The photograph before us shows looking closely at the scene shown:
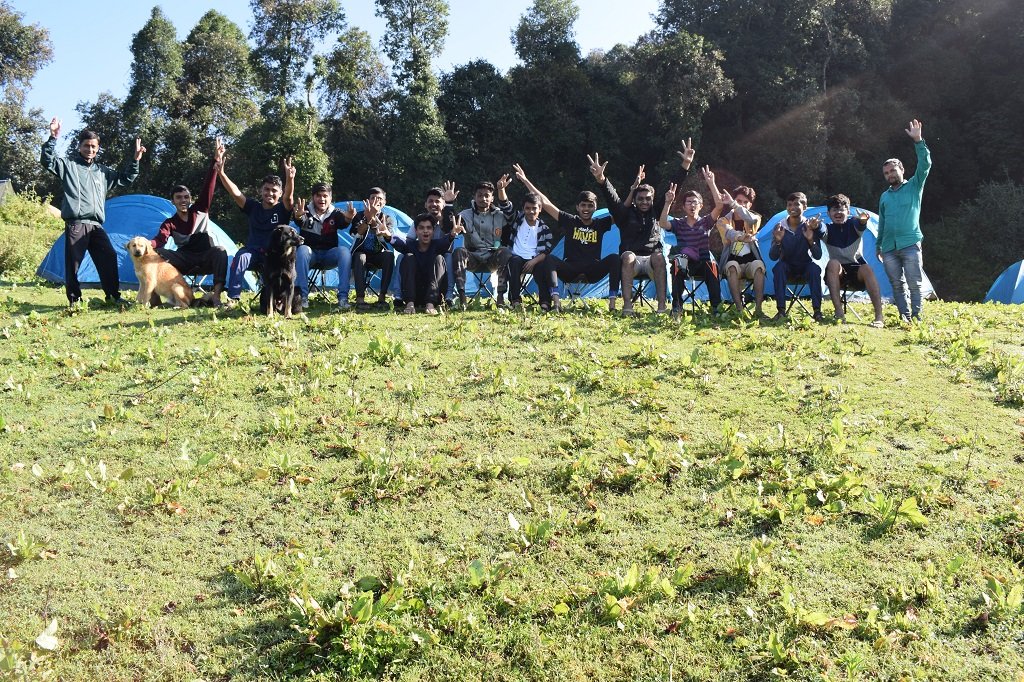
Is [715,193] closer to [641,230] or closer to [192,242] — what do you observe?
[641,230]

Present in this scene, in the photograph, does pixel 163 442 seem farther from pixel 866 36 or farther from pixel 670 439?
pixel 866 36

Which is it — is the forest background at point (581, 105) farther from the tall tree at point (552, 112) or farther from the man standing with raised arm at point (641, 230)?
the man standing with raised arm at point (641, 230)

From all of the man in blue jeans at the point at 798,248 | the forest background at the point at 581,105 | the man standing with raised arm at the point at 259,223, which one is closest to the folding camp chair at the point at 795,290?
the man in blue jeans at the point at 798,248

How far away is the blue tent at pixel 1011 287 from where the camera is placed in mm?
14125

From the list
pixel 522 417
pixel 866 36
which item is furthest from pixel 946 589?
pixel 866 36

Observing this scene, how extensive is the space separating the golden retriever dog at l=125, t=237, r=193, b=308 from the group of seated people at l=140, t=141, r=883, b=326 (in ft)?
1.13

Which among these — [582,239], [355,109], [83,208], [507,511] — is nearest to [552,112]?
[355,109]

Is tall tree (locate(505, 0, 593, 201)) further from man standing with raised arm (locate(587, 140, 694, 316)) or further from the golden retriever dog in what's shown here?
the golden retriever dog

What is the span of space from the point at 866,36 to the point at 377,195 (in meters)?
29.1

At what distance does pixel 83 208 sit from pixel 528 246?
16.1 ft

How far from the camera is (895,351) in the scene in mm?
7156

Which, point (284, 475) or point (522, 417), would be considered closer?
point (284, 475)

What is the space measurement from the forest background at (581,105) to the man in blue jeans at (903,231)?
19160 millimetres

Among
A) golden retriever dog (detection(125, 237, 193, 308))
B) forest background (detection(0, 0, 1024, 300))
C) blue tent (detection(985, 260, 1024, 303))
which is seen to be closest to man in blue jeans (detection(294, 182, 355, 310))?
golden retriever dog (detection(125, 237, 193, 308))
